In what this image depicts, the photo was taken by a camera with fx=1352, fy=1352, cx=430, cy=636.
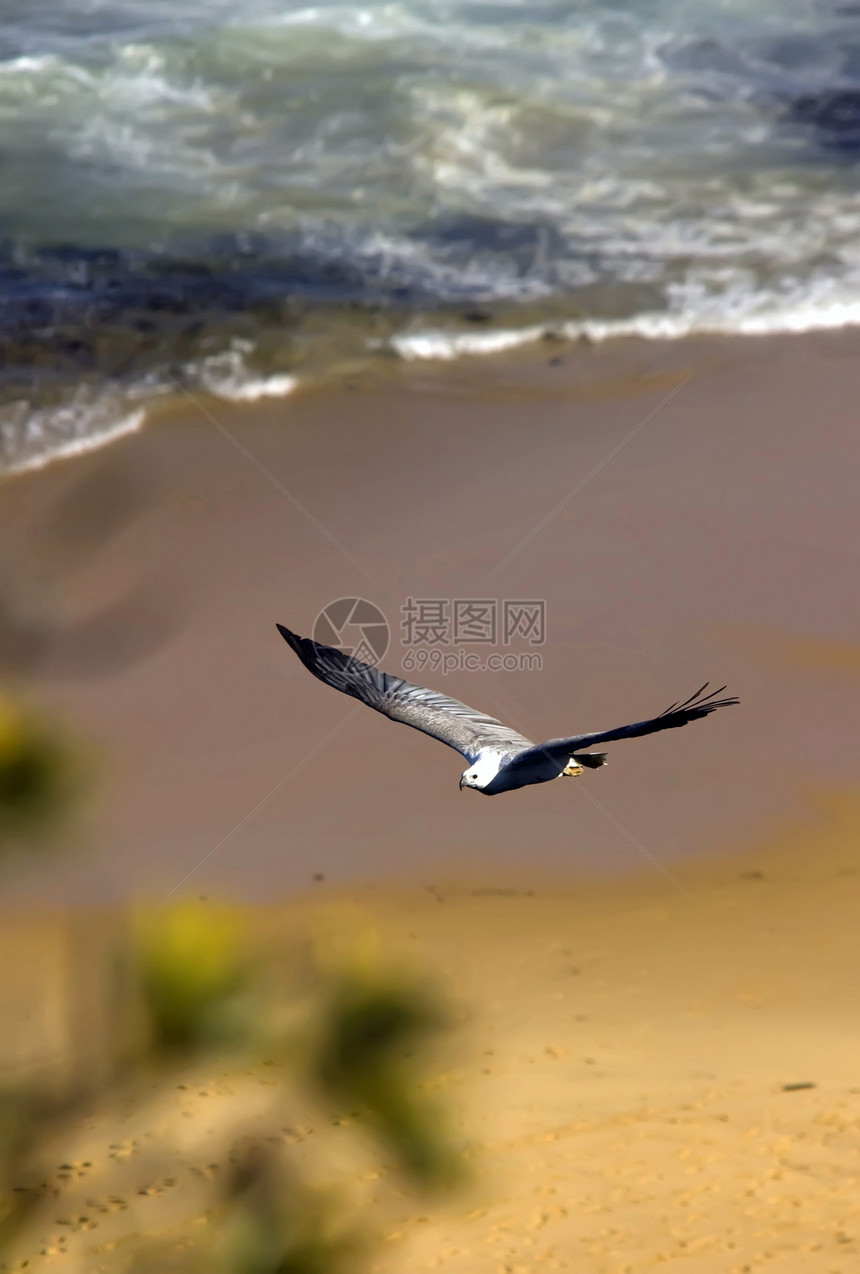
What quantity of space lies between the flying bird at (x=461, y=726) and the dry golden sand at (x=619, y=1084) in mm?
2308

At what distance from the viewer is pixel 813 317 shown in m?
20.2

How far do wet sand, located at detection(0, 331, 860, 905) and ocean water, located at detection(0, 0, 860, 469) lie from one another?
1743 millimetres

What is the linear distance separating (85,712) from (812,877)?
310 inches

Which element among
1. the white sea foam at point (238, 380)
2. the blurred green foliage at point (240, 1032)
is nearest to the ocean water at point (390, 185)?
the white sea foam at point (238, 380)

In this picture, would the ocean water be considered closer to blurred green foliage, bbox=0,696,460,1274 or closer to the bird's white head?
the bird's white head

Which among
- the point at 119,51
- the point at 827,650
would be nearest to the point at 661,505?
the point at 827,650

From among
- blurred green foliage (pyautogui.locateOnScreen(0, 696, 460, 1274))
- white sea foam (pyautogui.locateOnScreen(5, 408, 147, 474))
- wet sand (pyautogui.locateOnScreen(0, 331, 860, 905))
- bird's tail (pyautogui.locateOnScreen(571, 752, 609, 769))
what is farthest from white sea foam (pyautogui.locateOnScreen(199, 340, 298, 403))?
blurred green foliage (pyautogui.locateOnScreen(0, 696, 460, 1274))

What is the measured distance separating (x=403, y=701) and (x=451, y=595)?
4.75 meters

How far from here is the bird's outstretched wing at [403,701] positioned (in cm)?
1088

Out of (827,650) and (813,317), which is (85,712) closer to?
(827,650)

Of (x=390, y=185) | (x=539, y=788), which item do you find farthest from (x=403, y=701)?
(x=390, y=185)

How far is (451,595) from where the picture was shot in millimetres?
15961

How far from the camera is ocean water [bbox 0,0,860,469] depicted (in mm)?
20922

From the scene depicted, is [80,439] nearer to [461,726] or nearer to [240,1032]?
[461,726]
